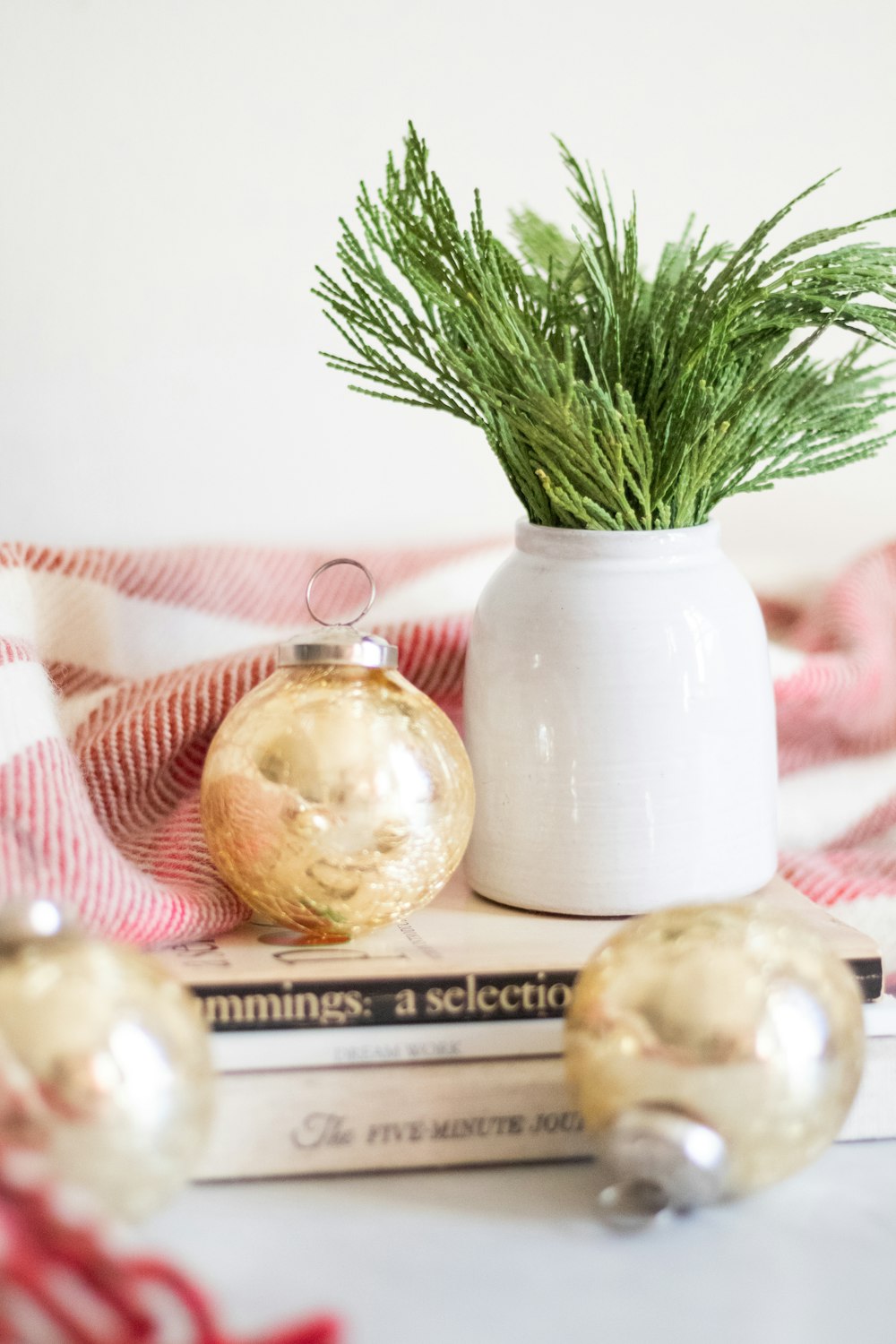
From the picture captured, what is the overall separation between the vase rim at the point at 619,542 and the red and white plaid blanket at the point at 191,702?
119mm

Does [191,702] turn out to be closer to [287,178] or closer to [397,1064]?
[397,1064]

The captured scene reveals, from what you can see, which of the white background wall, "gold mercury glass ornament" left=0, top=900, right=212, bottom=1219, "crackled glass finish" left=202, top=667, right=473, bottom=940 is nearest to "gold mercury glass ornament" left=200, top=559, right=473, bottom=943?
"crackled glass finish" left=202, top=667, right=473, bottom=940

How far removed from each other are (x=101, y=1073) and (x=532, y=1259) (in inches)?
5.3

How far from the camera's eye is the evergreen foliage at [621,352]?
0.50 m

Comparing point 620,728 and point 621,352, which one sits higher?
point 621,352

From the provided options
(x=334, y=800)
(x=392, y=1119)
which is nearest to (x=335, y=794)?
(x=334, y=800)

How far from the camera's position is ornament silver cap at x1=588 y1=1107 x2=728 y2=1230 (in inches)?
15.1

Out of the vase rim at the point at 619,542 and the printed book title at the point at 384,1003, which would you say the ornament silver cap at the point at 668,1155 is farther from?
the vase rim at the point at 619,542

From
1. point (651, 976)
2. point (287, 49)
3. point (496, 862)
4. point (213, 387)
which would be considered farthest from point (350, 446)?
point (651, 976)

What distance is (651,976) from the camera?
1.31 ft

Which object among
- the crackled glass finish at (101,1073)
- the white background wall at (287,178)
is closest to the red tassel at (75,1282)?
the crackled glass finish at (101,1073)

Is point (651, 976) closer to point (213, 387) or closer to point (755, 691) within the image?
point (755, 691)

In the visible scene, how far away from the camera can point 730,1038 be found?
1.27ft

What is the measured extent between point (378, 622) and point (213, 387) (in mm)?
190
